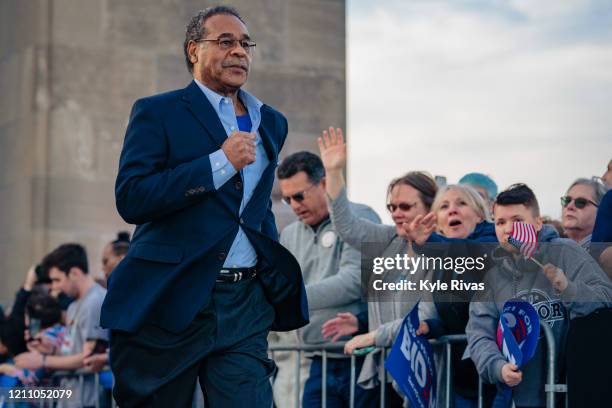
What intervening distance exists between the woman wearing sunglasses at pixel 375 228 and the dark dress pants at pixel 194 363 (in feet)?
7.06

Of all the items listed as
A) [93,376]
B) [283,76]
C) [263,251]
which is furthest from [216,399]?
[283,76]

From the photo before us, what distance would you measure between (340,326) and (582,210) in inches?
60.2

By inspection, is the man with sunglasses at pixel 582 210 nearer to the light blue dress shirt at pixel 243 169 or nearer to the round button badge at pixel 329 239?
the round button badge at pixel 329 239

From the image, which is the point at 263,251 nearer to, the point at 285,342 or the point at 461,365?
the point at 461,365

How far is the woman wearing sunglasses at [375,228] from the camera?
7.21 meters

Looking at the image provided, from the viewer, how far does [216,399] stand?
498 centimetres

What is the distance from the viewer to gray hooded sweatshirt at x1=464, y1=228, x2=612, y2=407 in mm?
5969

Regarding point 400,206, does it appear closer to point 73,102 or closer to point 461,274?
point 461,274

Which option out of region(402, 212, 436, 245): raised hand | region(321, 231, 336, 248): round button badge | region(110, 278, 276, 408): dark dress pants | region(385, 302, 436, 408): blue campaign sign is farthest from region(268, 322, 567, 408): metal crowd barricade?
region(110, 278, 276, 408): dark dress pants

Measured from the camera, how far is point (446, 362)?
6.85 meters

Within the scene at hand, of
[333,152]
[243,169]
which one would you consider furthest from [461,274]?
[243,169]

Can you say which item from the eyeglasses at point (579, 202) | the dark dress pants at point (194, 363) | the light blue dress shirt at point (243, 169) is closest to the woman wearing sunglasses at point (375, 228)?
the eyeglasses at point (579, 202)

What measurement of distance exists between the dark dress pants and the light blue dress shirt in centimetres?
16

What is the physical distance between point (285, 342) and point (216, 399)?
3.32 m
